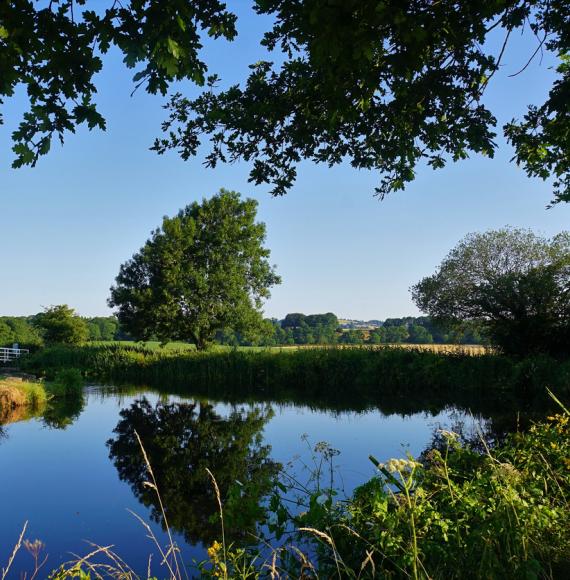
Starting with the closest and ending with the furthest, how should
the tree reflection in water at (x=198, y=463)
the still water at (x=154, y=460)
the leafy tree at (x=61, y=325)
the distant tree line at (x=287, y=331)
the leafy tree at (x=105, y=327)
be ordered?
the tree reflection in water at (x=198, y=463), the still water at (x=154, y=460), the distant tree line at (x=287, y=331), the leafy tree at (x=61, y=325), the leafy tree at (x=105, y=327)

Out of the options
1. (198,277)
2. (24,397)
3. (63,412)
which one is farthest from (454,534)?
(198,277)

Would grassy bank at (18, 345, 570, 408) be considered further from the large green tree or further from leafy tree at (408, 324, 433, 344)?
leafy tree at (408, 324, 433, 344)

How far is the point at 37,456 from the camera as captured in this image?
9.62 meters

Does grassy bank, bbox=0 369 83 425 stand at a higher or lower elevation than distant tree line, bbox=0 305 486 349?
lower

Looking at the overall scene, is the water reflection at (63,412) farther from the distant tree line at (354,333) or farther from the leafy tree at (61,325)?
the leafy tree at (61,325)

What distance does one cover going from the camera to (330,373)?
65.6 ft

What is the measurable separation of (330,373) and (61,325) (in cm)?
2398

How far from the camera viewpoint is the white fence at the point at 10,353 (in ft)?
103

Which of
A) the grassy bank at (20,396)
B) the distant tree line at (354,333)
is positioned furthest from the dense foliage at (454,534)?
the distant tree line at (354,333)

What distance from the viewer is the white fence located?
3146cm

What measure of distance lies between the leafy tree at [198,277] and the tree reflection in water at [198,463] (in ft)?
55.7

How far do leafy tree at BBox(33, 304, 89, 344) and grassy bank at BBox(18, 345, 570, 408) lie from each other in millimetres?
8304

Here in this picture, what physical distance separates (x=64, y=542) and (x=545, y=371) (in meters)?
13.8

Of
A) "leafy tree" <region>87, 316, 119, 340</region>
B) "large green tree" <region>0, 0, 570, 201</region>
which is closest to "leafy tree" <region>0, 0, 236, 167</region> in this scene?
"large green tree" <region>0, 0, 570, 201</region>
